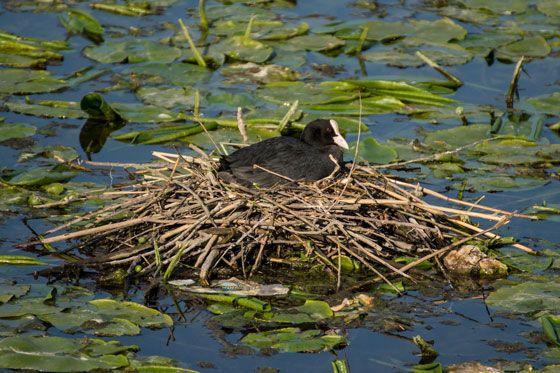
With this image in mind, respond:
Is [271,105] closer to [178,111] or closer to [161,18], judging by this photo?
[178,111]

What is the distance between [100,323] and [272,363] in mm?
1081

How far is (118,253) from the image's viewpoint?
7969 millimetres

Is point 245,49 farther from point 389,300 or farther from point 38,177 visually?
point 389,300

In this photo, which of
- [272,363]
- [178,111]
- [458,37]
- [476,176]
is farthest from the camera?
[458,37]

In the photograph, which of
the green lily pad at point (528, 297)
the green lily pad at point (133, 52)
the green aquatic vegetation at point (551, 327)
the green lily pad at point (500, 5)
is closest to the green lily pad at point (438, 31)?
the green lily pad at point (500, 5)

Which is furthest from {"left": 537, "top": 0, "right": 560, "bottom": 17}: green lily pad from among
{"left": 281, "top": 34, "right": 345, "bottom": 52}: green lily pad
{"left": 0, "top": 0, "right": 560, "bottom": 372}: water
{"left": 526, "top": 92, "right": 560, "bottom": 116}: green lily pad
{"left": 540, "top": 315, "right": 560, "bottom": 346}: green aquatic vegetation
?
{"left": 540, "top": 315, "right": 560, "bottom": 346}: green aquatic vegetation

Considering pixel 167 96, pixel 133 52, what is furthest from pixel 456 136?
pixel 133 52

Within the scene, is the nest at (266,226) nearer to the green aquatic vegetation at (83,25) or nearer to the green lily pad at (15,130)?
the green lily pad at (15,130)

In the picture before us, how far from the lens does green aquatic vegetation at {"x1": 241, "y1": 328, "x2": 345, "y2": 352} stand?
6980mm

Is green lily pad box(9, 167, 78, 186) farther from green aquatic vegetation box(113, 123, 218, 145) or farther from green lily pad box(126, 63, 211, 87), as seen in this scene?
green lily pad box(126, 63, 211, 87)

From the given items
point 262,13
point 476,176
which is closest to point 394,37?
point 262,13

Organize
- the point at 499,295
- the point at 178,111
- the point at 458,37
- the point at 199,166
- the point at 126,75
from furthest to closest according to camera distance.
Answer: the point at 458,37
the point at 126,75
the point at 178,111
the point at 199,166
the point at 499,295

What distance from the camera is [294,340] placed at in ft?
23.2

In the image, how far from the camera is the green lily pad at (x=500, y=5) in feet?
43.8
